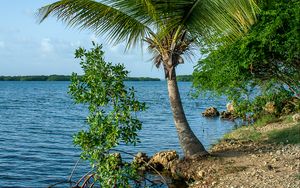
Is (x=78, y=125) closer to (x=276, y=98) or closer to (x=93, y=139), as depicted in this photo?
(x=276, y=98)

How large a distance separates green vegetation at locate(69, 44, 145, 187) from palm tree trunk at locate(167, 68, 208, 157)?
6164 millimetres

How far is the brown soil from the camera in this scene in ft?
40.0

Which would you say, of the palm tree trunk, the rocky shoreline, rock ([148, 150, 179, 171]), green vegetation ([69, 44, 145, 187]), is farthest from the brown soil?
green vegetation ([69, 44, 145, 187])

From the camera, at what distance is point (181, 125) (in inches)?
615

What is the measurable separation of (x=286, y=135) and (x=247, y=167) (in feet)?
17.5

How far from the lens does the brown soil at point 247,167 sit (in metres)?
12.2

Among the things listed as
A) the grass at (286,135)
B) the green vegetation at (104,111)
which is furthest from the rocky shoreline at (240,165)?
the green vegetation at (104,111)

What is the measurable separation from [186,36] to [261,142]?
5806 mm

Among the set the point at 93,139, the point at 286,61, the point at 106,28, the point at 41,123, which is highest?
the point at 106,28

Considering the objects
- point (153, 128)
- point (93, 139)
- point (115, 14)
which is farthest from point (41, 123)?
point (93, 139)

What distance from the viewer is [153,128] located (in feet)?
113

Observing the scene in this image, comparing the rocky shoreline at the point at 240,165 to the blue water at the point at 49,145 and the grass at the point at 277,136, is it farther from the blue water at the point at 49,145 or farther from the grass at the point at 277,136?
the blue water at the point at 49,145

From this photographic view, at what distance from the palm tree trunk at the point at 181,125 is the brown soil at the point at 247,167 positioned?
0.36 metres

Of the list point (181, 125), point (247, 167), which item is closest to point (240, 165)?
point (247, 167)
